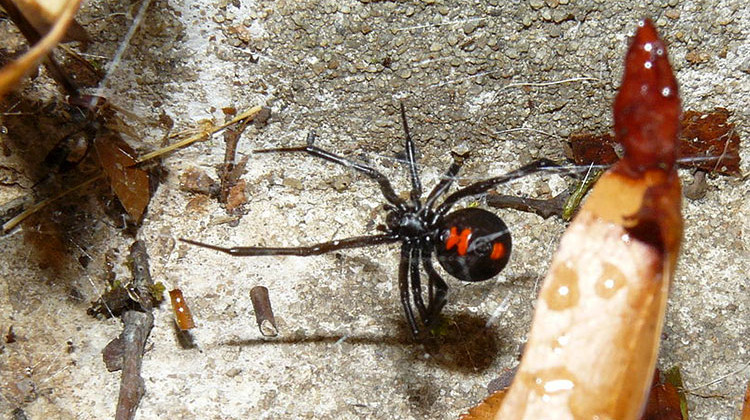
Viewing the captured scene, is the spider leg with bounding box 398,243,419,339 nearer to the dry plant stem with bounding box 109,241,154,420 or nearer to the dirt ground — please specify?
the dirt ground

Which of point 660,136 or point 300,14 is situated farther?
point 300,14

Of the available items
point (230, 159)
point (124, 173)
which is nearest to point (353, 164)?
point (230, 159)

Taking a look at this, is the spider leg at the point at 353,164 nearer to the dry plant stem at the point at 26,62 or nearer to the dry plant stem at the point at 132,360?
the dry plant stem at the point at 132,360

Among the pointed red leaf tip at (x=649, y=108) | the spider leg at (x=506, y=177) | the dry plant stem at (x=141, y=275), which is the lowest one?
the dry plant stem at (x=141, y=275)

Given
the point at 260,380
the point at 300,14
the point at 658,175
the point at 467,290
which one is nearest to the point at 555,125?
the point at 467,290

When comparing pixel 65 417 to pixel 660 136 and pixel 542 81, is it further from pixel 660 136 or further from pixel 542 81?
pixel 660 136

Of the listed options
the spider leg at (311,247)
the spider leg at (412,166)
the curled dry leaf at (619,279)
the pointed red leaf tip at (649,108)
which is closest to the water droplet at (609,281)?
the curled dry leaf at (619,279)
